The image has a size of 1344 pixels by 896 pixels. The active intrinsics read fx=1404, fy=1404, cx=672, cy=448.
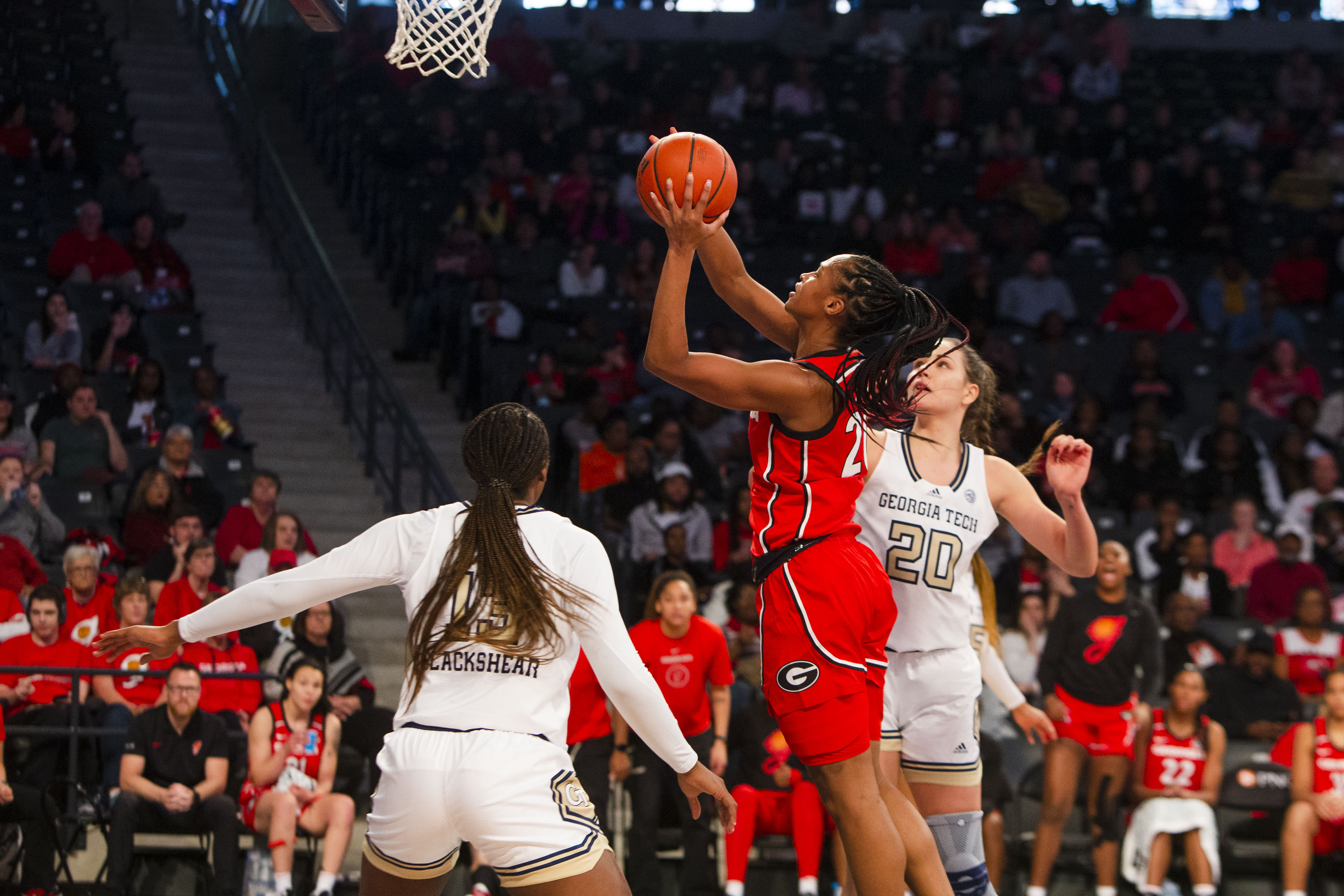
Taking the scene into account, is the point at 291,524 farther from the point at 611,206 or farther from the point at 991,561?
the point at 611,206

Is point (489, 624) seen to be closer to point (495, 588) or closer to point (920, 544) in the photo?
point (495, 588)

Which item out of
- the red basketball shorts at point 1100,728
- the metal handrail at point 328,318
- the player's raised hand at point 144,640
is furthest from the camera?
the metal handrail at point 328,318

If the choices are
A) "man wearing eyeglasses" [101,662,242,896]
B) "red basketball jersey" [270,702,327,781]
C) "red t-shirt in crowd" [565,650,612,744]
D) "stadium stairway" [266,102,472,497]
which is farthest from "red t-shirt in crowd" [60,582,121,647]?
"stadium stairway" [266,102,472,497]

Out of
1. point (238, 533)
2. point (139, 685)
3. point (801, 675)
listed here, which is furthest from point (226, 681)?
point (801, 675)

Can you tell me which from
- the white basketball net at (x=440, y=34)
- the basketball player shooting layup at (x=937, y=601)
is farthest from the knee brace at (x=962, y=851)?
the white basketball net at (x=440, y=34)

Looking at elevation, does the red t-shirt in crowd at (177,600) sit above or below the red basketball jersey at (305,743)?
above

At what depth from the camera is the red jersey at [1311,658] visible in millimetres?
8516

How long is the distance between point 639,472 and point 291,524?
2.54 metres

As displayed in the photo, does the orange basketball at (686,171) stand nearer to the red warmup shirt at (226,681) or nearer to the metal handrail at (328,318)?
the red warmup shirt at (226,681)

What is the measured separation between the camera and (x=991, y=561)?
941 cm

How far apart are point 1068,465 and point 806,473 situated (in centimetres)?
82

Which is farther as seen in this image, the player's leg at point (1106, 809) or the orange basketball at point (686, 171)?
the player's leg at point (1106, 809)

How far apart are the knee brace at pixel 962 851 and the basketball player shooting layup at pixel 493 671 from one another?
1.16 metres

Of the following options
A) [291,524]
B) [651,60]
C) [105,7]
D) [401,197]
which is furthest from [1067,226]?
[105,7]
